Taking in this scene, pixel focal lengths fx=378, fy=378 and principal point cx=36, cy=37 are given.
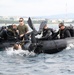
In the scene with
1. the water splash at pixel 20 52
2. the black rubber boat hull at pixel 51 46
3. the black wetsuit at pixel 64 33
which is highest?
the black wetsuit at pixel 64 33

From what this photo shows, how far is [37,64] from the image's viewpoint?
20.0m

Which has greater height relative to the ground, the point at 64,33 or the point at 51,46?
the point at 64,33

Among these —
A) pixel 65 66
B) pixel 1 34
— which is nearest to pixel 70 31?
pixel 1 34

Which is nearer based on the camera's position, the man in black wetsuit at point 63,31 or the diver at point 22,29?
the man in black wetsuit at point 63,31

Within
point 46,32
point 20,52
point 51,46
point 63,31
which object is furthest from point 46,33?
point 20,52

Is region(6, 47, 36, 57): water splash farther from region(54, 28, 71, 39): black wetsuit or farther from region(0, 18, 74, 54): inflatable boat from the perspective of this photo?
region(54, 28, 71, 39): black wetsuit

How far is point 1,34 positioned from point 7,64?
648 centimetres

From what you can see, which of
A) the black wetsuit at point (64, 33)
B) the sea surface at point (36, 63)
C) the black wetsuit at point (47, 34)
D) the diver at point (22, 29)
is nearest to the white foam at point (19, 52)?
the sea surface at point (36, 63)

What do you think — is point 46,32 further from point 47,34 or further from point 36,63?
point 36,63

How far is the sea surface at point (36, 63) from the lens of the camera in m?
17.9

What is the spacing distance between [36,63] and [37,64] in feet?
1.20

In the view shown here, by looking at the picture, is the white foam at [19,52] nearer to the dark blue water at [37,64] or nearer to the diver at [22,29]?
the dark blue water at [37,64]

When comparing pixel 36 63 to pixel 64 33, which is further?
pixel 64 33

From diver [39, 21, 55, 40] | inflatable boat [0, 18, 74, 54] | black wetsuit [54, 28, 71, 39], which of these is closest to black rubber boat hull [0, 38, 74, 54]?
inflatable boat [0, 18, 74, 54]
